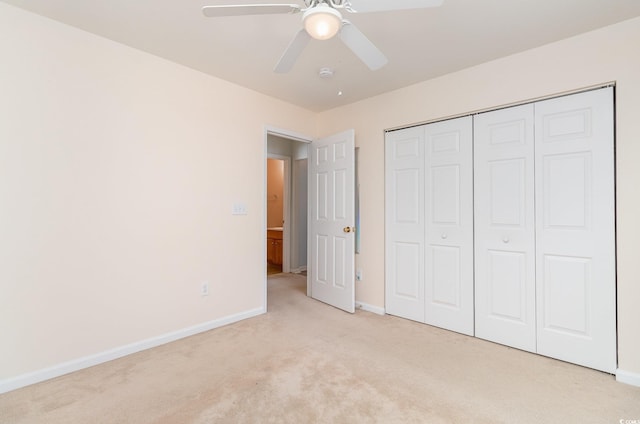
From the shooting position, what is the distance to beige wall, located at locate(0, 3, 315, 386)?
6.44 feet

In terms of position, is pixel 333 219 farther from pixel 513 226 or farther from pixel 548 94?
pixel 548 94

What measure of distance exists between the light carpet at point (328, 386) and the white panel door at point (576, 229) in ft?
0.76

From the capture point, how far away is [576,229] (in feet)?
7.30

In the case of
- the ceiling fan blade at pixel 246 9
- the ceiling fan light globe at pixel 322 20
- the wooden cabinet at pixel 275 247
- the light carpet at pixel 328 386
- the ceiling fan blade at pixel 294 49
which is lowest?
the light carpet at pixel 328 386

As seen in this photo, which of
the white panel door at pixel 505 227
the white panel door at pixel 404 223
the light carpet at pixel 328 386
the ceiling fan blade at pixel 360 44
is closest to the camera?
the ceiling fan blade at pixel 360 44

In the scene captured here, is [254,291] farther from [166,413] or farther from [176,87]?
[176,87]

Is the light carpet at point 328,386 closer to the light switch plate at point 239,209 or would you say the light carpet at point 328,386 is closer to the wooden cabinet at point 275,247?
the light switch plate at point 239,209

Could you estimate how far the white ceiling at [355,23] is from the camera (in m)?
1.92

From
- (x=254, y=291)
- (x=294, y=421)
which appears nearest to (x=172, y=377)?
(x=294, y=421)

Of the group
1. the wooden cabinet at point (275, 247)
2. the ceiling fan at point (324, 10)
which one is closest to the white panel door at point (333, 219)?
the ceiling fan at point (324, 10)

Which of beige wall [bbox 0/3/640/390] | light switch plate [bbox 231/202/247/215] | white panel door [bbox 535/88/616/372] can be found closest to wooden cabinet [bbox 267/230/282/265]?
beige wall [bbox 0/3/640/390]

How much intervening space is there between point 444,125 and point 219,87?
2264mm

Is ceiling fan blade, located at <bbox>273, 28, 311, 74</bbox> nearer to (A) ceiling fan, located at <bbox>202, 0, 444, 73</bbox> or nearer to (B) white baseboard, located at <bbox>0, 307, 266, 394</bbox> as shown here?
(A) ceiling fan, located at <bbox>202, 0, 444, 73</bbox>

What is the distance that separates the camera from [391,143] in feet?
10.8
